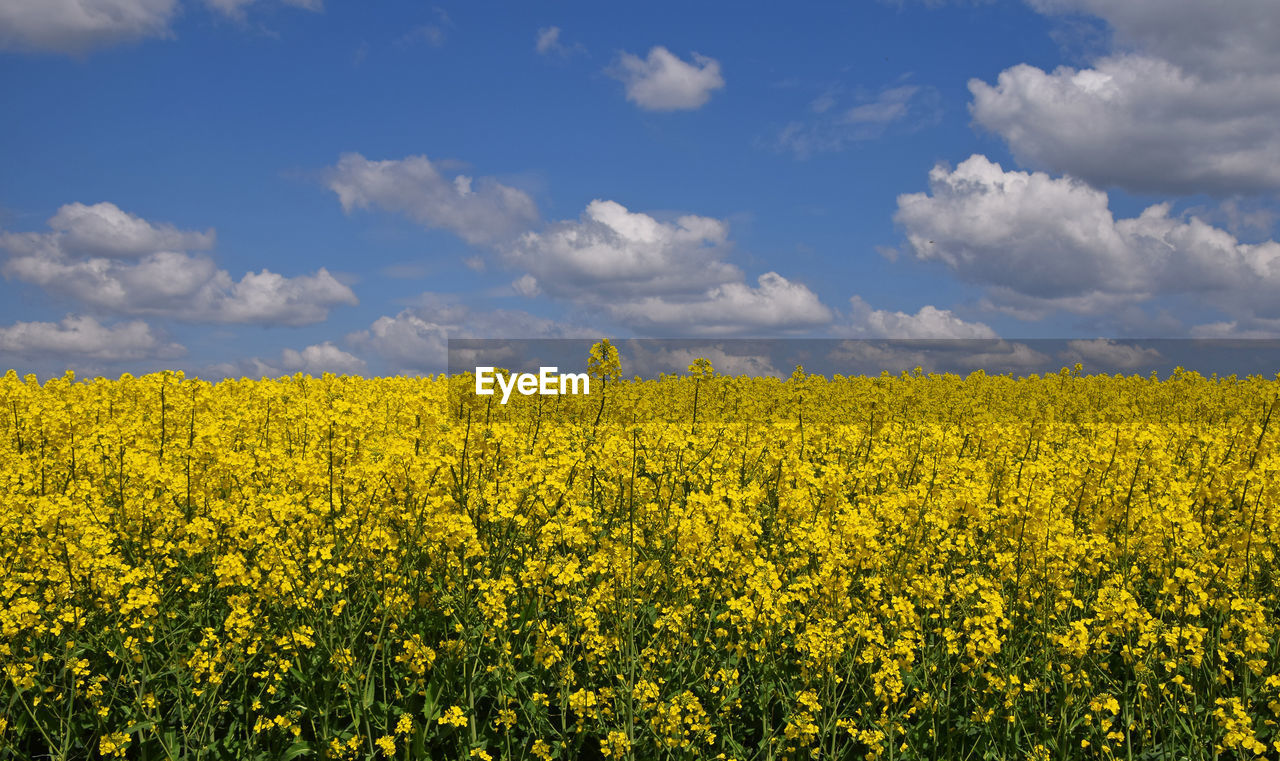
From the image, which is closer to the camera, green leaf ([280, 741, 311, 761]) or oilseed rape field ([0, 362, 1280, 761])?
green leaf ([280, 741, 311, 761])

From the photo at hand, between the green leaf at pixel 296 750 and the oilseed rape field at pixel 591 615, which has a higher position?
the oilseed rape field at pixel 591 615

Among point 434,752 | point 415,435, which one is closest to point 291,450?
point 415,435

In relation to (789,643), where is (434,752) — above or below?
below

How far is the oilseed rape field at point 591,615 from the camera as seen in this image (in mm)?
4754

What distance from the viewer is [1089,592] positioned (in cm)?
600

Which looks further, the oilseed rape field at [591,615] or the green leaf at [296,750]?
the oilseed rape field at [591,615]

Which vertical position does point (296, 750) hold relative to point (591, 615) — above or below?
below

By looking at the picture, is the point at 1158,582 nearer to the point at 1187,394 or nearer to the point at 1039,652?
the point at 1039,652

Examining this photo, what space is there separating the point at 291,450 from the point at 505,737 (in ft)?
18.0

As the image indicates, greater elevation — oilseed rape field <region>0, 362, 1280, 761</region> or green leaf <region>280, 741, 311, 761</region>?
oilseed rape field <region>0, 362, 1280, 761</region>

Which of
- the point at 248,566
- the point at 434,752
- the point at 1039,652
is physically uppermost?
the point at 248,566

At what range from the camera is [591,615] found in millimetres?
4703

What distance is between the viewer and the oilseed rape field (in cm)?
475

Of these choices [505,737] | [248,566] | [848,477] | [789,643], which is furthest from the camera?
[848,477]
